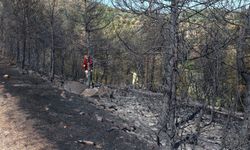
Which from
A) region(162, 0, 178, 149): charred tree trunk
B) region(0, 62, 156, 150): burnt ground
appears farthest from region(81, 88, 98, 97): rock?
region(162, 0, 178, 149): charred tree trunk

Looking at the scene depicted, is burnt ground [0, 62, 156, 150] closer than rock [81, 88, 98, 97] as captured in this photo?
Yes

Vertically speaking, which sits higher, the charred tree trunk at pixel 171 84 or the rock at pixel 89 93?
the charred tree trunk at pixel 171 84

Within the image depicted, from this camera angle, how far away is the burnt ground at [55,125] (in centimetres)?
1094

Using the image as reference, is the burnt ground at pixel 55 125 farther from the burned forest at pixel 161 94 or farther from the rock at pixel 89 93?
the rock at pixel 89 93

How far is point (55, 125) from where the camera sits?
Answer: 12.6 m

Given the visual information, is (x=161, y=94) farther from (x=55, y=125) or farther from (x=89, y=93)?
(x=89, y=93)

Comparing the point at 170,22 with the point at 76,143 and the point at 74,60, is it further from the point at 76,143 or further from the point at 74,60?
the point at 74,60

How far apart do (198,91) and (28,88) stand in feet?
51.8

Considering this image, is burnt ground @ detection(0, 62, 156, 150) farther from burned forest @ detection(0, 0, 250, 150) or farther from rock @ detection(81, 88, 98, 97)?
rock @ detection(81, 88, 98, 97)

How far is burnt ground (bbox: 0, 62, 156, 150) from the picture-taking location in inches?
431

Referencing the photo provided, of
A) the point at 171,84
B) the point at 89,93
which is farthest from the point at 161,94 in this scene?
the point at 89,93

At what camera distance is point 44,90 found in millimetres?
19828

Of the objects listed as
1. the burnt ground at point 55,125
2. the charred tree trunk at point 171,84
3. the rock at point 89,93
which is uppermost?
the charred tree trunk at point 171,84

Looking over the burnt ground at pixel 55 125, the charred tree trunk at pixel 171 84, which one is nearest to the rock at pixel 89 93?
the burnt ground at pixel 55 125
